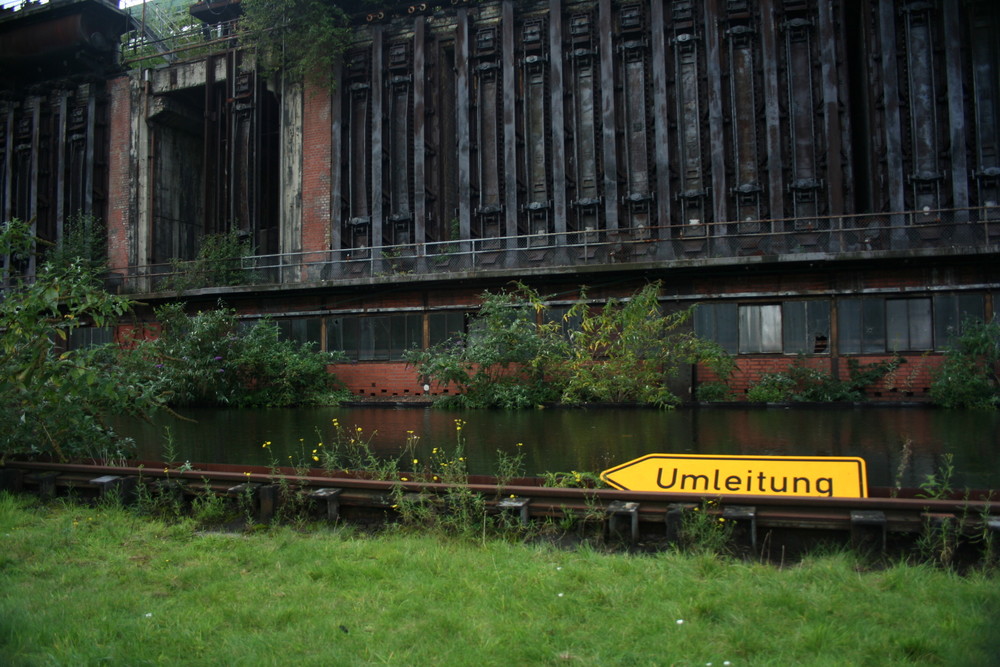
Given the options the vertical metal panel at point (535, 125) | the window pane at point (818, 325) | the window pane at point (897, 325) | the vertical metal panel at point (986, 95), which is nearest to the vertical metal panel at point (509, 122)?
the vertical metal panel at point (535, 125)

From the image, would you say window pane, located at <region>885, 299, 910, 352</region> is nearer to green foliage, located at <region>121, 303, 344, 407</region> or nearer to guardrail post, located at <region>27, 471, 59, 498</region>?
green foliage, located at <region>121, 303, 344, 407</region>

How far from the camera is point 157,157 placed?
3031 centimetres

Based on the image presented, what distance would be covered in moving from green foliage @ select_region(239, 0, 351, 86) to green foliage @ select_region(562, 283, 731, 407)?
13.6 meters

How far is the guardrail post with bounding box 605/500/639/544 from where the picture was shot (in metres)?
6.14

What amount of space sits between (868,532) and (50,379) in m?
8.82

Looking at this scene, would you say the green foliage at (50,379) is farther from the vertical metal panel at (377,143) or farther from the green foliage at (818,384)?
the vertical metal panel at (377,143)

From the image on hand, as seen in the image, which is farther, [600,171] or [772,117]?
[600,171]

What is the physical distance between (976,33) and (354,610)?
2388 cm

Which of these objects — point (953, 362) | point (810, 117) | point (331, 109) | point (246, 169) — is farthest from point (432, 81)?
point (953, 362)

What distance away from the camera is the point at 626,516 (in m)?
6.23

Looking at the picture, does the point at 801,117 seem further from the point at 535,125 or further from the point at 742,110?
the point at 535,125

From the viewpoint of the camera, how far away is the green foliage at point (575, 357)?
17.7 meters

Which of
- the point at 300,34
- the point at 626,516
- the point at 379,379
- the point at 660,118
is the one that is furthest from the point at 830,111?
the point at 626,516

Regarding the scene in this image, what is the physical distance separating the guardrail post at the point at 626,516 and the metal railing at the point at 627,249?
14.1m
